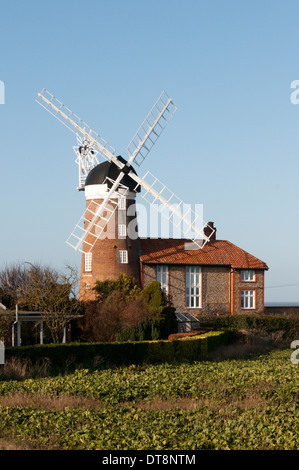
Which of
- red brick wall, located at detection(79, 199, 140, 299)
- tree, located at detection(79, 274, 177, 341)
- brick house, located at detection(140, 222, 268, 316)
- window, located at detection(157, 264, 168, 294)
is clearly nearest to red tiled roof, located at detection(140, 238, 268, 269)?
brick house, located at detection(140, 222, 268, 316)

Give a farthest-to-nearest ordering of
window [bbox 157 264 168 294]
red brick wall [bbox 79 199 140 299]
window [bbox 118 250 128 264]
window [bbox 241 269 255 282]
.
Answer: window [bbox 241 269 255 282] → window [bbox 157 264 168 294] → window [bbox 118 250 128 264] → red brick wall [bbox 79 199 140 299]

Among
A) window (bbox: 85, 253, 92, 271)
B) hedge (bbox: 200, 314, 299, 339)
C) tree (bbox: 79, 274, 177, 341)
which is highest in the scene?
window (bbox: 85, 253, 92, 271)

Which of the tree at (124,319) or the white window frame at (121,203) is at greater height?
the white window frame at (121,203)

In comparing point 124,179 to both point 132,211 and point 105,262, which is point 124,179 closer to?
point 132,211

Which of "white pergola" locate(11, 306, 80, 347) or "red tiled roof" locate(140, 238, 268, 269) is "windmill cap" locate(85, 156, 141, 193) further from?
"white pergola" locate(11, 306, 80, 347)

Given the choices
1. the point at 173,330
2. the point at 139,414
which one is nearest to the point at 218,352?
the point at 173,330

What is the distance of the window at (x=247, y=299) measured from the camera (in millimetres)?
49625

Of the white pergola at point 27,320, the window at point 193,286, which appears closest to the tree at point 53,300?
the white pergola at point 27,320

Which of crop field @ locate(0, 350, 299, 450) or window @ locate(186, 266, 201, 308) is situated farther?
window @ locate(186, 266, 201, 308)

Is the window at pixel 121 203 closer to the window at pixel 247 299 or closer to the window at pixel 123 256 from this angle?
the window at pixel 123 256

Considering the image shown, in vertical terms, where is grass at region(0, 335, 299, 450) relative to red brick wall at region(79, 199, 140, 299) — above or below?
below

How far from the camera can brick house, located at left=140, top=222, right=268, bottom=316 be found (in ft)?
155

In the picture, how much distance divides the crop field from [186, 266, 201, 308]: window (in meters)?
23.5
